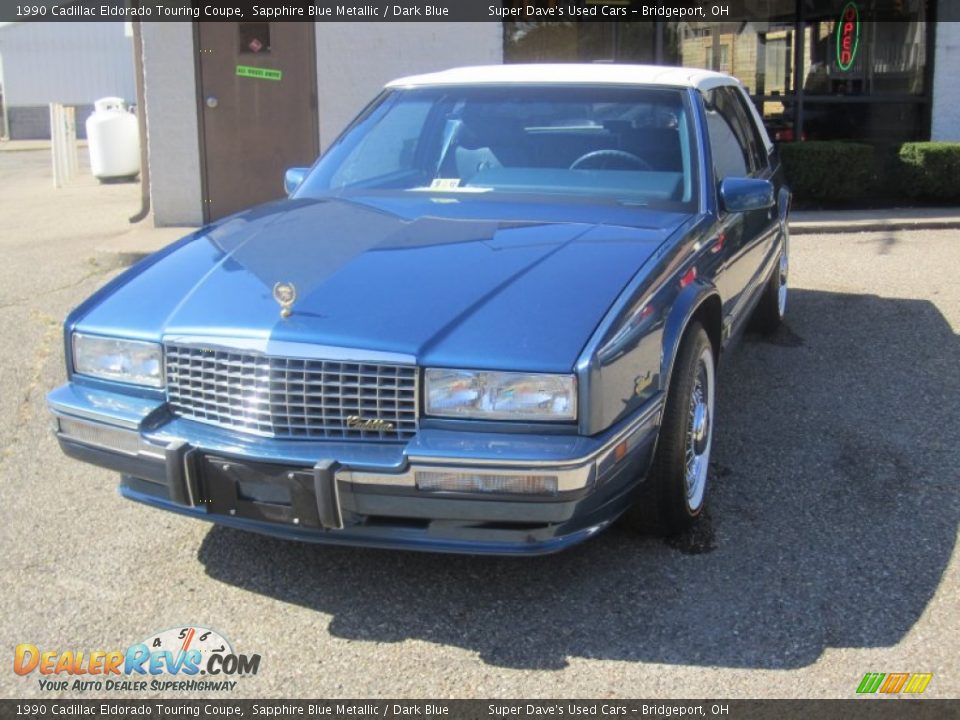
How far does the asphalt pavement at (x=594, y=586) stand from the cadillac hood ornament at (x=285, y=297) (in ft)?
3.07

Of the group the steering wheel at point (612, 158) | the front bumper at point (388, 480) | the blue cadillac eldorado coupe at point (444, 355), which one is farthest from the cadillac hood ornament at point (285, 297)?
the steering wheel at point (612, 158)

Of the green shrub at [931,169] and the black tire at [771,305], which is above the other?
the green shrub at [931,169]

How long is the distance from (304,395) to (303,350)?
0.13 metres

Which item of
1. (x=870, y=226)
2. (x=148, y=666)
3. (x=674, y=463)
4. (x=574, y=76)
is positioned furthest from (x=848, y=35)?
(x=148, y=666)

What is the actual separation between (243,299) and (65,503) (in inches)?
56.2

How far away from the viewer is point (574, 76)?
470 centimetres

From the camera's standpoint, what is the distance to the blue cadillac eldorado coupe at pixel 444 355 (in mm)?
3109

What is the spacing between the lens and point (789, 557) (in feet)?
12.3

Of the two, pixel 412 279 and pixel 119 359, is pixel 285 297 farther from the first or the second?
pixel 119 359

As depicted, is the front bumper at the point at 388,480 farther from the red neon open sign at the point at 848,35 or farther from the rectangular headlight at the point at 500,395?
the red neon open sign at the point at 848,35

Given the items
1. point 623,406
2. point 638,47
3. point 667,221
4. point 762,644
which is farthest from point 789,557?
point 638,47

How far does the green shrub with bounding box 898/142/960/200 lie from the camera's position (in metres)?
11.3

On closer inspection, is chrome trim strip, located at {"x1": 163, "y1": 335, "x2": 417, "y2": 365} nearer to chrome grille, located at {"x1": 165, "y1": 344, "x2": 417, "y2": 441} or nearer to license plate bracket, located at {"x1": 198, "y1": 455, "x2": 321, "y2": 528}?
chrome grille, located at {"x1": 165, "y1": 344, "x2": 417, "y2": 441}

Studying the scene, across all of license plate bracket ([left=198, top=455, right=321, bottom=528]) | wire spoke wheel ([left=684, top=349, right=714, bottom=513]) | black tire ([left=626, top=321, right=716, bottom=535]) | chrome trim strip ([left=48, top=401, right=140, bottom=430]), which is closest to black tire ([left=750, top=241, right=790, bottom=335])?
wire spoke wheel ([left=684, top=349, right=714, bottom=513])
